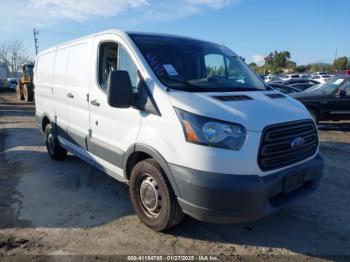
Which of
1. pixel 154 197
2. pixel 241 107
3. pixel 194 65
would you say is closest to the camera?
pixel 241 107

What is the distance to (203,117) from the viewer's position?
10.2 ft

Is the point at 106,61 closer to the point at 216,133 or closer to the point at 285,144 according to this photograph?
the point at 216,133

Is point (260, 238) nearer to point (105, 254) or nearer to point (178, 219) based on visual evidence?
point (178, 219)

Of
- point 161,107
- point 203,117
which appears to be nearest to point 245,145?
point 203,117

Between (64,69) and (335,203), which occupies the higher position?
(64,69)

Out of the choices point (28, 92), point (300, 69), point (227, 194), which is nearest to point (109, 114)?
point (227, 194)

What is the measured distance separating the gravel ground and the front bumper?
0.50m

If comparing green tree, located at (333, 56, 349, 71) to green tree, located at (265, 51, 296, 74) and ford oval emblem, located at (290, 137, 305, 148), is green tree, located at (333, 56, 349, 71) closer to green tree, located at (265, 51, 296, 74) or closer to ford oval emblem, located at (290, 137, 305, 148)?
green tree, located at (265, 51, 296, 74)

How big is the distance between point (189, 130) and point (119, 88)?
0.92 meters

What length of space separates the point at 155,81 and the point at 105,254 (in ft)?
5.93

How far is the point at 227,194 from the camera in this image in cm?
305

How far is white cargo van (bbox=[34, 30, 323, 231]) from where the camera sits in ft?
10.1

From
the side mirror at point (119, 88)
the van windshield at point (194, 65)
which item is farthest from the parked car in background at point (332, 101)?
the side mirror at point (119, 88)

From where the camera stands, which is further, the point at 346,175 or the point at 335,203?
the point at 346,175
